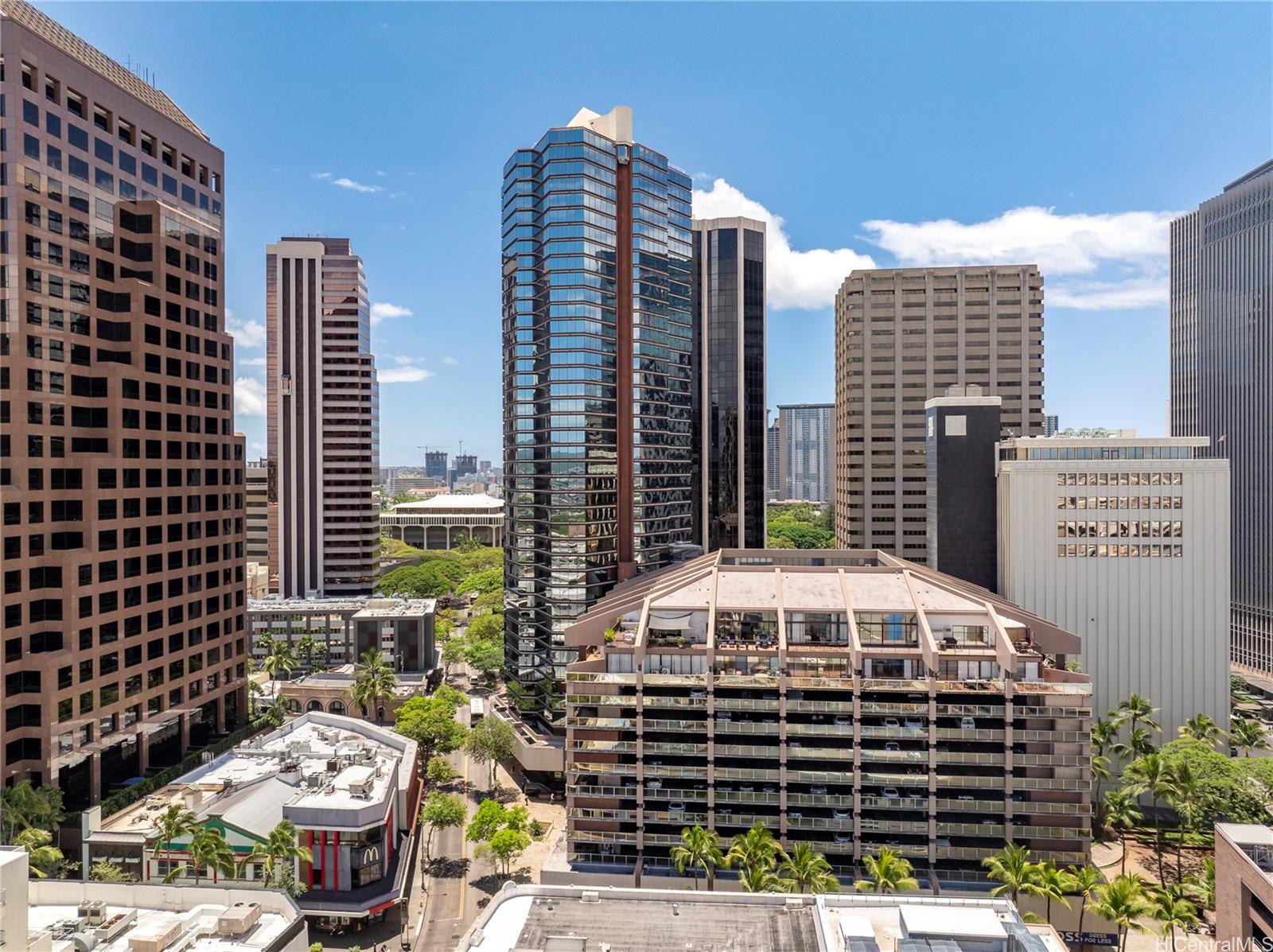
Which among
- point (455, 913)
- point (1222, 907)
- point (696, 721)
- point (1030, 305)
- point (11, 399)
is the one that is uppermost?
point (1030, 305)

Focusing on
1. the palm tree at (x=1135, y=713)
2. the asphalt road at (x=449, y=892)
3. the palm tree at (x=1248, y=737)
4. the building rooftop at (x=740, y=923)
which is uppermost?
the building rooftop at (x=740, y=923)

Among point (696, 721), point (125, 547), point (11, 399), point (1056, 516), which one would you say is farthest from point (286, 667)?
point (1056, 516)

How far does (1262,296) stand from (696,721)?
15349 centimetres

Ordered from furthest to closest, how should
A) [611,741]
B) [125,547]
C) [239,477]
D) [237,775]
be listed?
[239,477] → [125,547] → [237,775] → [611,741]

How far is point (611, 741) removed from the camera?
214 ft

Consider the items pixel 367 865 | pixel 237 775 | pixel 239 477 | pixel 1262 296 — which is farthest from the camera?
pixel 1262 296

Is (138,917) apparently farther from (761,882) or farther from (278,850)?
(761,882)

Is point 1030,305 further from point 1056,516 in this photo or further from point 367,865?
point 367,865

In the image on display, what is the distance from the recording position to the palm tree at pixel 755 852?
52.0 meters

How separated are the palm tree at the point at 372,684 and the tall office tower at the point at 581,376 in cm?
1706

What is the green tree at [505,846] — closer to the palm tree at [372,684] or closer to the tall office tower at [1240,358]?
the palm tree at [372,684]

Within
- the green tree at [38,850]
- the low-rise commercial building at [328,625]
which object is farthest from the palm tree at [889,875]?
the low-rise commercial building at [328,625]

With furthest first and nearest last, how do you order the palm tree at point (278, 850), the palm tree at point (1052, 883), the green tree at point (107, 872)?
the green tree at point (107, 872) < the palm tree at point (278, 850) < the palm tree at point (1052, 883)

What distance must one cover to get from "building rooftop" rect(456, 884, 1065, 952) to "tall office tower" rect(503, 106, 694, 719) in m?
51.2
